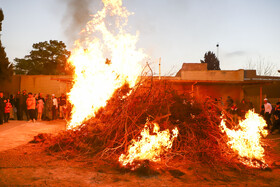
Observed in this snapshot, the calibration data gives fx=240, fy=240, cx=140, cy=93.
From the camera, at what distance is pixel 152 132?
255 inches

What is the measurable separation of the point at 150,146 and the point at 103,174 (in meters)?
1.46

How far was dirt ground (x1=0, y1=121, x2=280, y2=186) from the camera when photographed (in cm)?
452

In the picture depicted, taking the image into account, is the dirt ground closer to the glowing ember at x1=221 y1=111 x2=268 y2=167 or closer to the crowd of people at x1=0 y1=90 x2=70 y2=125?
the glowing ember at x1=221 y1=111 x2=268 y2=167

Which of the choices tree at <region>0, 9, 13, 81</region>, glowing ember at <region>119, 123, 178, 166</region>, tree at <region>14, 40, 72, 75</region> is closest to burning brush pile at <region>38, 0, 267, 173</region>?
glowing ember at <region>119, 123, 178, 166</region>

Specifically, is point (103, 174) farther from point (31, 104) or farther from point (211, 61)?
point (211, 61)

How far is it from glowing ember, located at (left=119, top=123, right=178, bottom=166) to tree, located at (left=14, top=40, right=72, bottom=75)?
2854cm

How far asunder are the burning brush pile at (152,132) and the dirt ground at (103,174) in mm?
378

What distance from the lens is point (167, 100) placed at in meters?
7.41

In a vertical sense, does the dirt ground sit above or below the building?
below

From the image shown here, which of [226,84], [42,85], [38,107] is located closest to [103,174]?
[38,107]

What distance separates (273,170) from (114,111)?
456 cm

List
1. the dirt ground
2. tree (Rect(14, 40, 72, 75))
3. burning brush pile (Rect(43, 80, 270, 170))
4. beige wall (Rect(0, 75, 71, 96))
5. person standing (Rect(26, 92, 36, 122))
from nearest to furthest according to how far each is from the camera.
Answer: the dirt ground, burning brush pile (Rect(43, 80, 270, 170)), person standing (Rect(26, 92, 36, 122)), beige wall (Rect(0, 75, 71, 96)), tree (Rect(14, 40, 72, 75))

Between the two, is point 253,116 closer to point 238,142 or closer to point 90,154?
point 238,142

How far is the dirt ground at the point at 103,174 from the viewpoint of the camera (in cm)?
452
